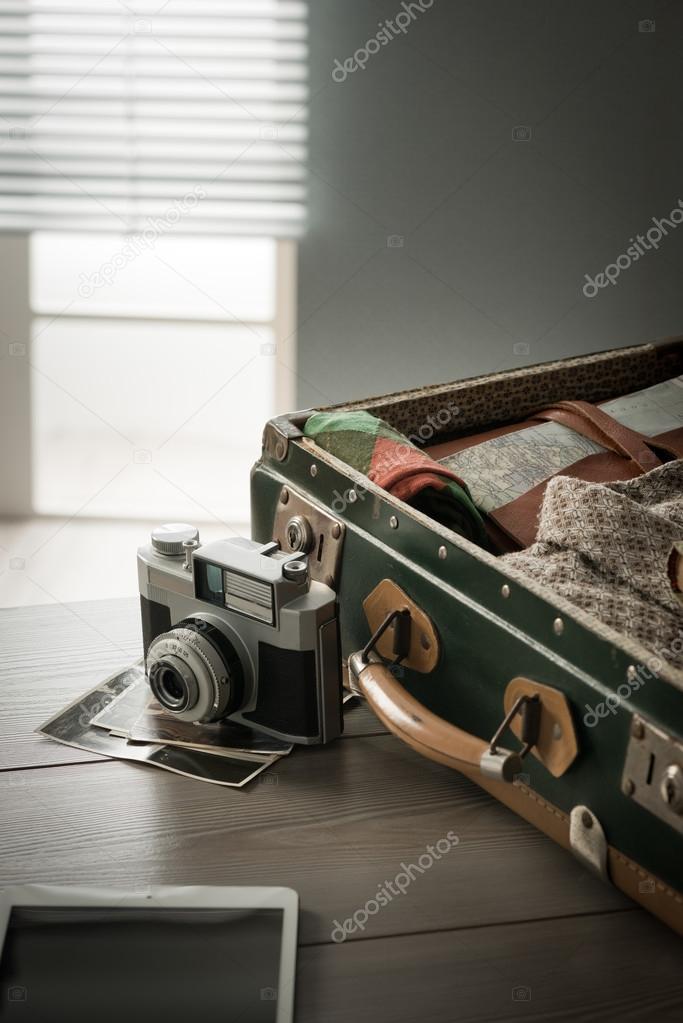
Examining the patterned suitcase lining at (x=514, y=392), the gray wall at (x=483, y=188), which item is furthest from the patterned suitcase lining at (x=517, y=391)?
the gray wall at (x=483, y=188)

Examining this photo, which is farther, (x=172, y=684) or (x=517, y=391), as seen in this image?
(x=517, y=391)

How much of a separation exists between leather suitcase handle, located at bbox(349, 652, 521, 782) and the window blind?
147 cm

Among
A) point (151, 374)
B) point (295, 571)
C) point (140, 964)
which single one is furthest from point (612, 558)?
point (151, 374)

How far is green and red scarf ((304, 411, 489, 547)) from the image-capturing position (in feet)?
3.59

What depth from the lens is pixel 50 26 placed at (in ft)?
7.19

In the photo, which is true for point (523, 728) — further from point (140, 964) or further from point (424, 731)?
point (140, 964)

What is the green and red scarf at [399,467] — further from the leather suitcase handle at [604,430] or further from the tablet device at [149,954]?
the tablet device at [149,954]

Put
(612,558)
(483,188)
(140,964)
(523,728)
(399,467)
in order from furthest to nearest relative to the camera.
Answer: (483,188) < (399,467) < (612,558) < (523,728) < (140,964)

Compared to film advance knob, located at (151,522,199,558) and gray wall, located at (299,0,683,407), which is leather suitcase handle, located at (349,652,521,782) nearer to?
film advance knob, located at (151,522,199,558)

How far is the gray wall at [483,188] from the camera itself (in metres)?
2.11

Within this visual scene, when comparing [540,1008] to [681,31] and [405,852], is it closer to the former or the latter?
[405,852]

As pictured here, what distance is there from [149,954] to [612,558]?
48 centimetres

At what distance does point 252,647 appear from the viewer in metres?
0.98

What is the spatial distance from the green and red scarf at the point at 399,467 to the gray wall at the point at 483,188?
1.14 metres
